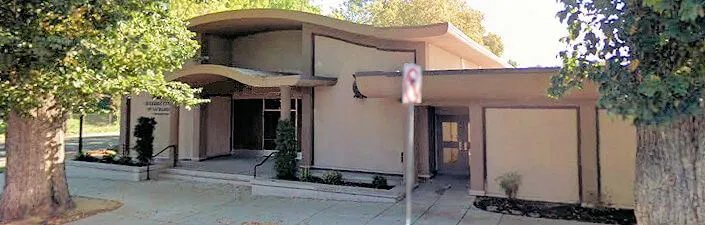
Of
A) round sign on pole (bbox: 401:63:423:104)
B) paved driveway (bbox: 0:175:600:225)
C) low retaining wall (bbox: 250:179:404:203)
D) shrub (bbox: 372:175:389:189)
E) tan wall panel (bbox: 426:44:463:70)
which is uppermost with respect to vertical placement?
tan wall panel (bbox: 426:44:463:70)

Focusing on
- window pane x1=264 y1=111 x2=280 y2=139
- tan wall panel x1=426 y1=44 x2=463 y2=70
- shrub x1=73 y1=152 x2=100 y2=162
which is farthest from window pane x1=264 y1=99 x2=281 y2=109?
tan wall panel x1=426 y1=44 x2=463 y2=70

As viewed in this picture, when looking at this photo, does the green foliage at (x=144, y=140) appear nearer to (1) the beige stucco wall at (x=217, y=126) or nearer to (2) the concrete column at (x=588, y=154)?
(1) the beige stucco wall at (x=217, y=126)

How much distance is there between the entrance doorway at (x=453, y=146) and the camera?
12555 mm

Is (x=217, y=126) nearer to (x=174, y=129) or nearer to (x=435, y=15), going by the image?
(x=174, y=129)

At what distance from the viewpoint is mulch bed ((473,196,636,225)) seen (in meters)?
8.46

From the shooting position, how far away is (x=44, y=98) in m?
7.86

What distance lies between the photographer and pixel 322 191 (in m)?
10.4

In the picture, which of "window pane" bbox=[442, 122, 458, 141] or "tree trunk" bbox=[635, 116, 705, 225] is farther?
"window pane" bbox=[442, 122, 458, 141]

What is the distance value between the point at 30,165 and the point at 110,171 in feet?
17.0

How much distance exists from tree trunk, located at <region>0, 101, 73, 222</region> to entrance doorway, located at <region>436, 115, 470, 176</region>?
369 inches

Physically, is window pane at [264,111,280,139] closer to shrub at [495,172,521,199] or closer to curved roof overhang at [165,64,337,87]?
curved roof overhang at [165,64,337,87]

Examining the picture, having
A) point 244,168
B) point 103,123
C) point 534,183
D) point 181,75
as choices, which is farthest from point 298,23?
point 103,123

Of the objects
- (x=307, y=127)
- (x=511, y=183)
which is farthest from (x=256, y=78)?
(x=511, y=183)

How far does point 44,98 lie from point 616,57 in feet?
29.8
